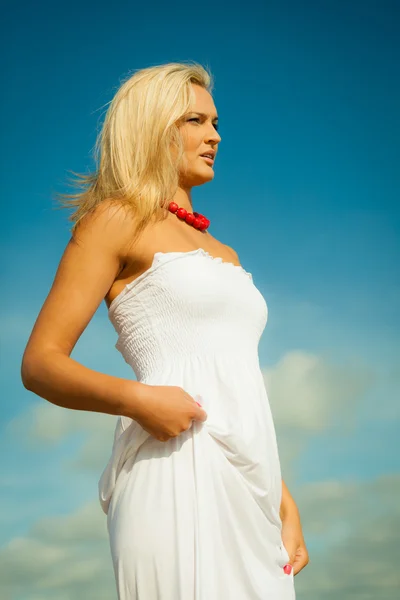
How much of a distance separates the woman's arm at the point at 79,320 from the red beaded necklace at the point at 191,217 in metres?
0.26

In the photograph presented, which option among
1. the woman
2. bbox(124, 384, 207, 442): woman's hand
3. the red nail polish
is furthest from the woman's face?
the red nail polish

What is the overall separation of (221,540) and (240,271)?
33.4 inches

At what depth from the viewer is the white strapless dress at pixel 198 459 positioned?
2.25m

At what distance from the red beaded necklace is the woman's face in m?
0.12

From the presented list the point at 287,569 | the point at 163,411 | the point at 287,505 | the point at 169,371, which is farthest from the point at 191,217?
the point at 287,569

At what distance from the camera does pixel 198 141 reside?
285 cm

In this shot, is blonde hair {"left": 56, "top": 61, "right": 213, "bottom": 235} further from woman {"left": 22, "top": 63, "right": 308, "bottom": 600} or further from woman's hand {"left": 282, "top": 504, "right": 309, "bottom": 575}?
woman's hand {"left": 282, "top": 504, "right": 309, "bottom": 575}

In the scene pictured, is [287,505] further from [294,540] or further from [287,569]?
[287,569]

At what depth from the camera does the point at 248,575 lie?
2.29 metres

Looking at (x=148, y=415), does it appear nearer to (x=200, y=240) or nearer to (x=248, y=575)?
(x=248, y=575)

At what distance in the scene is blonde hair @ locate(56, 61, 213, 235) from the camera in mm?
2705

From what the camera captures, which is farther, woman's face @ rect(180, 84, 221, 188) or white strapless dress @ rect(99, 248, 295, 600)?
woman's face @ rect(180, 84, 221, 188)

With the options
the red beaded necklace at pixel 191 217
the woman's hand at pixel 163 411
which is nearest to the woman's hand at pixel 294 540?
the woman's hand at pixel 163 411

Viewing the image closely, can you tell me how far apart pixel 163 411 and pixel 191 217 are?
80 centimetres
